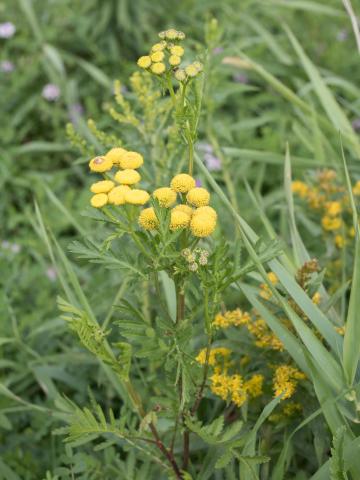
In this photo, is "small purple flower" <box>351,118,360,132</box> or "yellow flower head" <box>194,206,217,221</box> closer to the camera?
"yellow flower head" <box>194,206,217,221</box>

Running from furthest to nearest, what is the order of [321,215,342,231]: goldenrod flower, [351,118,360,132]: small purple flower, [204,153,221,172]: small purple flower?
[351,118,360,132]: small purple flower < [204,153,221,172]: small purple flower < [321,215,342,231]: goldenrod flower

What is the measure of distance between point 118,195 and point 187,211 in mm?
118

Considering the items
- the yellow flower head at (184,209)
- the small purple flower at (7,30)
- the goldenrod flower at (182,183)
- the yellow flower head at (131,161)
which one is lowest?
the yellow flower head at (184,209)

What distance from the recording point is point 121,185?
0.99m

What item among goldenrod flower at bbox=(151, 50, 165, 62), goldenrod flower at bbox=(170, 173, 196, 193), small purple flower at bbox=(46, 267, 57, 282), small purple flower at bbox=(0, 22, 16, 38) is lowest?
small purple flower at bbox=(46, 267, 57, 282)

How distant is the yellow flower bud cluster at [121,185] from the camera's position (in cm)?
94

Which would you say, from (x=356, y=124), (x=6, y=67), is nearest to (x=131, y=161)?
(x=356, y=124)

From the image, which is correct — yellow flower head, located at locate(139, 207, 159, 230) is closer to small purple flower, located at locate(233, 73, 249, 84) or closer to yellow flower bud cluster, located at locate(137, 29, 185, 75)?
yellow flower bud cluster, located at locate(137, 29, 185, 75)

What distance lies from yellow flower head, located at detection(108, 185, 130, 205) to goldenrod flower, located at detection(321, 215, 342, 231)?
0.90 meters

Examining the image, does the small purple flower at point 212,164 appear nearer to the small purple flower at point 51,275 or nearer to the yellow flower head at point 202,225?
the small purple flower at point 51,275

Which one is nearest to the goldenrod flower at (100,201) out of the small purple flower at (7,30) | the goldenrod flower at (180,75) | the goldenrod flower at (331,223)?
the goldenrod flower at (180,75)

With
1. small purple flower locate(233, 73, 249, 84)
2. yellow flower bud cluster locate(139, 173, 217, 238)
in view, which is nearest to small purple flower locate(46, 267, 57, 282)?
yellow flower bud cluster locate(139, 173, 217, 238)

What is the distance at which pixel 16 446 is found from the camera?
1.63 metres

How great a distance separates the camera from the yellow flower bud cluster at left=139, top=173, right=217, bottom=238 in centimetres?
96
